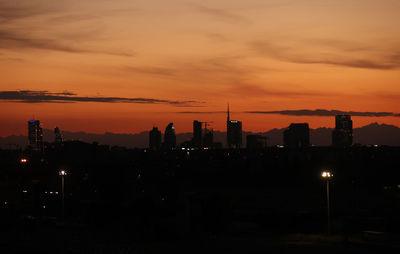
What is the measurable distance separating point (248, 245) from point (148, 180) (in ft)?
261

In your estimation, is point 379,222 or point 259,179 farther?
point 259,179

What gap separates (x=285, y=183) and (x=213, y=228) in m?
86.5

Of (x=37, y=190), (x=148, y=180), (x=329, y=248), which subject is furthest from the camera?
(x=148, y=180)

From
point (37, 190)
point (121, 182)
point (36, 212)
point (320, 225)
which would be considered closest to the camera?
point (320, 225)

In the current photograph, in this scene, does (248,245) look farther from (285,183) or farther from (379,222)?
(285,183)

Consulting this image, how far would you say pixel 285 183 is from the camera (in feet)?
401

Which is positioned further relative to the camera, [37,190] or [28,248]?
[37,190]

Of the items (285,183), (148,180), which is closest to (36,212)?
(148,180)

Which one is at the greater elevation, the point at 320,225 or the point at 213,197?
the point at 213,197

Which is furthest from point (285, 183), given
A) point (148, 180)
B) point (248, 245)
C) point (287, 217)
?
point (248, 245)

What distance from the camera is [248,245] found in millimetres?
32812

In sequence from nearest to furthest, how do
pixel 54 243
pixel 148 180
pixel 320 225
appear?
pixel 54 243 → pixel 320 225 → pixel 148 180

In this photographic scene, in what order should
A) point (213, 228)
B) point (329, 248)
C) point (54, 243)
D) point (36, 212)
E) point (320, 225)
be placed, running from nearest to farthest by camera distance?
point (329, 248)
point (54, 243)
point (213, 228)
point (320, 225)
point (36, 212)

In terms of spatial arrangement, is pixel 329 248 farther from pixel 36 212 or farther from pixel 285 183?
pixel 285 183
